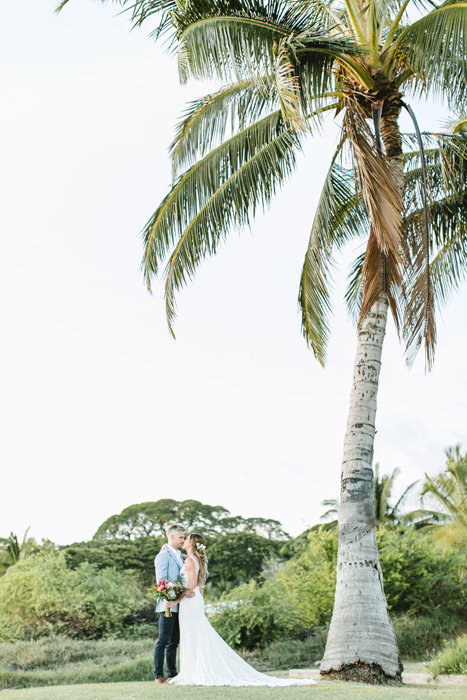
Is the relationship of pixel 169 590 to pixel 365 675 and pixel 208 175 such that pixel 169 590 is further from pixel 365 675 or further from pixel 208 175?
pixel 208 175

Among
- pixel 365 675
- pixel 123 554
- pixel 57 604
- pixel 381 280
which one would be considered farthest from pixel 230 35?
Result: pixel 123 554

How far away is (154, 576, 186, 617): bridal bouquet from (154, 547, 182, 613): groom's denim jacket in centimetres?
5

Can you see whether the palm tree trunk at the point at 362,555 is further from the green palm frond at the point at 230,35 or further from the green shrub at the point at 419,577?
the green shrub at the point at 419,577

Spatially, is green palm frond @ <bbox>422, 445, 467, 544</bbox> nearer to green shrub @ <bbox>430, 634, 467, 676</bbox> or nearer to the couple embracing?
green shrub @ <bbox>430, 634, 467, 676</bbox>

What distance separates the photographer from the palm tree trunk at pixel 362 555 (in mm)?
8039

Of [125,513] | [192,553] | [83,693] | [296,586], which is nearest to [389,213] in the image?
[192,553]

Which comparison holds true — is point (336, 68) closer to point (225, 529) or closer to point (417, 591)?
point (417, 591)

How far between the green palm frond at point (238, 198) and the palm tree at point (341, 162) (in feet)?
0.06

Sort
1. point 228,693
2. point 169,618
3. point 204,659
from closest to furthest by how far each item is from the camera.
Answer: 1. point 228,693
2. point 204,659
3. point 169,618

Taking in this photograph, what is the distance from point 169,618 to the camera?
7887mm

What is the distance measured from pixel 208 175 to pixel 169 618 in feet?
22.4

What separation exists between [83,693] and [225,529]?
2630cm

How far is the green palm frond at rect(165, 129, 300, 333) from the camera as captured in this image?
36.5 feet

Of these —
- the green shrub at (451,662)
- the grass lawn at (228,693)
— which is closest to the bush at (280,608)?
the green shrub at (451,662)
